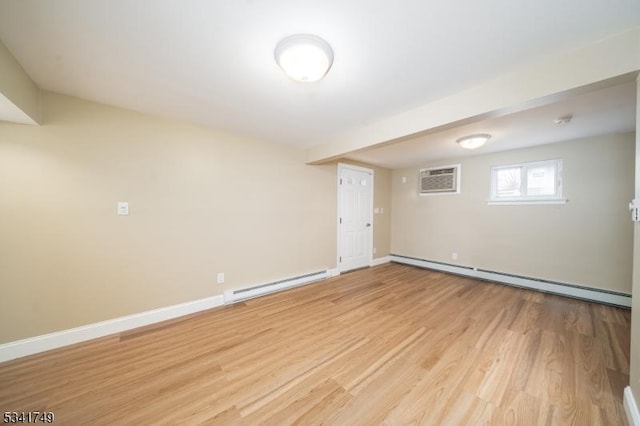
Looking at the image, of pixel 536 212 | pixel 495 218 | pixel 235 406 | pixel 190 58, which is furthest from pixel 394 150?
pixel 235 406

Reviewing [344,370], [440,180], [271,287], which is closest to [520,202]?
[440,180]

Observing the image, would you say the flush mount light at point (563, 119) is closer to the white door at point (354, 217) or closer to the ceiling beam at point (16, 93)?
the white door at point (354, 217)

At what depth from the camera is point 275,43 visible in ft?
4.50

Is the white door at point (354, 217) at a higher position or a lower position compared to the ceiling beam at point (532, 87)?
lower

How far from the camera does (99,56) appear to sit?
152cm

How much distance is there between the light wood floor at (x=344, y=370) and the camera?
1377 mm

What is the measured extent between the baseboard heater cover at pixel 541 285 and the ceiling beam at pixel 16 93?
5.87 metres

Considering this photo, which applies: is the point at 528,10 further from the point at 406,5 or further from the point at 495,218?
the point at 495,218

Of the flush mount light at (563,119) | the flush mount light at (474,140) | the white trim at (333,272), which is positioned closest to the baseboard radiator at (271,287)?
the white trim at (333,272)

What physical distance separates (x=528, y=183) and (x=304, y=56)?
14.0 feet

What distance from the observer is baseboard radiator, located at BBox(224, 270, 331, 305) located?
117 inches

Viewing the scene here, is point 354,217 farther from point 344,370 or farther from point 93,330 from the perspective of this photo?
point 93,330

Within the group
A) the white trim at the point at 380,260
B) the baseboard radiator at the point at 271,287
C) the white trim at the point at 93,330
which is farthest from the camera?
the white trim at the point at 380,260

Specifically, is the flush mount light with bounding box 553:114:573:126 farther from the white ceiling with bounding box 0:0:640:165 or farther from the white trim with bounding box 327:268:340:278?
the white trim with bounding box 327:268:340:278
